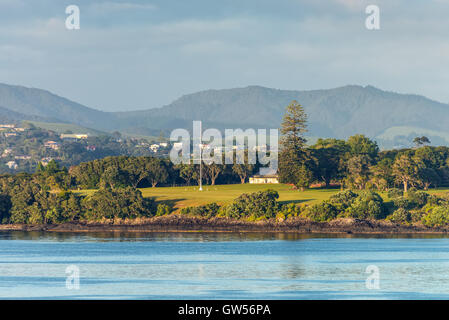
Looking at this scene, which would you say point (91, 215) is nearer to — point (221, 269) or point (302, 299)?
point (221, 269)

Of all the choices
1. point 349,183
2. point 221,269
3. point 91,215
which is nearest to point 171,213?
point 91,215

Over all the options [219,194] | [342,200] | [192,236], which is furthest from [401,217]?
[219,194]

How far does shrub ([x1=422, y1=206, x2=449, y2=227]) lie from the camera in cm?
9381

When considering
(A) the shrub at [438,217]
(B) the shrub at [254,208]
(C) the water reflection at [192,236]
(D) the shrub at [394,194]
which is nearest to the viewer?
(C) the water reflection at [192,236]

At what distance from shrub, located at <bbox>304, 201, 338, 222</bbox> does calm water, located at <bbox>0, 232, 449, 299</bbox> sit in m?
6.48

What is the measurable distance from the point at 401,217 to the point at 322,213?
9.25 meters

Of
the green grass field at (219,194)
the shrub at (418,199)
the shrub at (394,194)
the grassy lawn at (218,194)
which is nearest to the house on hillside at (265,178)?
the grassy lawn at (218,194)

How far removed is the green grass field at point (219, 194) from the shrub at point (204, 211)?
2.11m

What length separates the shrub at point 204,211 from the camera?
10075 cm

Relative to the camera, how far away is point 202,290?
5056 centimetres

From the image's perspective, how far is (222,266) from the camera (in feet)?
207

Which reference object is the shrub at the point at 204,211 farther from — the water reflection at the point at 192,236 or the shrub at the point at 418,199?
the shrub at the point at 418,199

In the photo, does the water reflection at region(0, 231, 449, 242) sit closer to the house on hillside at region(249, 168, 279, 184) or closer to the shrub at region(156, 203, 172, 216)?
the shrub at region(156, 203, 172, 216)
